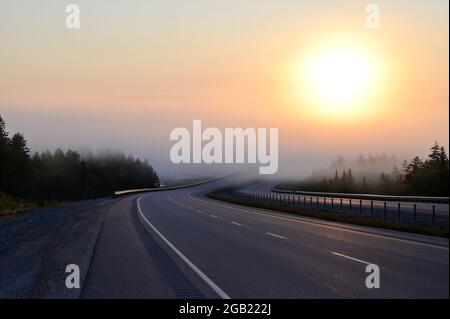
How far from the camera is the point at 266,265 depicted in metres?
15.5

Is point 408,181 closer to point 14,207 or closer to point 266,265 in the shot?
point 14,207

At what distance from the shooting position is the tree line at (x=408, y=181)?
2756 inches

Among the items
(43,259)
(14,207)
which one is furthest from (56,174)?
(43,259)

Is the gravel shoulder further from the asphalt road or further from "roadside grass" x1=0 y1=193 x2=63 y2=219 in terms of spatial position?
"roadside grass" x1=0 y1=193 x2=63 y2=219

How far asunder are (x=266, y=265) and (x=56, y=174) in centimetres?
15279

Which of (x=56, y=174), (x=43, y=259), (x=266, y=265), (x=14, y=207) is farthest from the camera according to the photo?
(x=56, y=174)

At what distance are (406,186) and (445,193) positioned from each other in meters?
11.0

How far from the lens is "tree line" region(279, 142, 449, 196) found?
2756 inches

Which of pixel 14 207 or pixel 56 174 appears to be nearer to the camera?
pixel 14 207

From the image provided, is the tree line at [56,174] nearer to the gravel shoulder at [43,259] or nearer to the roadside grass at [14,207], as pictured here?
the roadside grass at [14,207]

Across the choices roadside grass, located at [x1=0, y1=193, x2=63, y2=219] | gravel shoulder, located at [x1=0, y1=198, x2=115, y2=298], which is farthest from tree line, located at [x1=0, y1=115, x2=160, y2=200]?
gravel shoulder, located at [x1=0, y1=198, x2=115, y2=298]

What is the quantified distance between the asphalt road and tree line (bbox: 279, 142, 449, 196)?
46271mm
